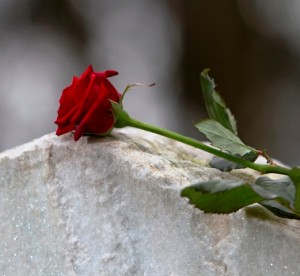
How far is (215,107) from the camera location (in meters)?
0.54

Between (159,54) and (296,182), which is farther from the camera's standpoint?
(159,54)

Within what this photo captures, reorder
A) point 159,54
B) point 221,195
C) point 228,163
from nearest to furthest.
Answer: point 221,195, point 228,163, point 159,54

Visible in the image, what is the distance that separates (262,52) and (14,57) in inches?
25.2

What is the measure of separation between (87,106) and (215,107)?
11 cm

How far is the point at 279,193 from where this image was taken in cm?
42

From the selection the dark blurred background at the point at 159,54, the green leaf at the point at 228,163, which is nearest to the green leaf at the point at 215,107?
the green leaf at the point at 228,163

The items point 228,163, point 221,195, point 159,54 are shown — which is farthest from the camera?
point 159,54

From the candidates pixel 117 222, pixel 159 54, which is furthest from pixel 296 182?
pixel 159 54

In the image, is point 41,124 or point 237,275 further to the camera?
point 41,124

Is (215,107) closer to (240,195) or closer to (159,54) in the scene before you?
(240,195)

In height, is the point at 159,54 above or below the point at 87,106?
Result: below

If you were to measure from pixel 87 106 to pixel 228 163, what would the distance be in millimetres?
121

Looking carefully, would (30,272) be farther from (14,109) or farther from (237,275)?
(14,109)

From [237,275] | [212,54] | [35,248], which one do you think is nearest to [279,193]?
[237,275]
